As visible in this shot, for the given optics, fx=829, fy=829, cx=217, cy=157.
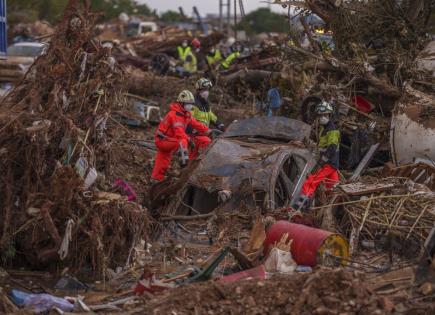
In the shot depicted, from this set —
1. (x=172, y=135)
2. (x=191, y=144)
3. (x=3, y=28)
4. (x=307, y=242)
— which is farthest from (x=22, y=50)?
(x=307, y=242)

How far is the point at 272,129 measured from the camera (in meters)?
10.5

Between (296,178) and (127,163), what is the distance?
4.02 meters

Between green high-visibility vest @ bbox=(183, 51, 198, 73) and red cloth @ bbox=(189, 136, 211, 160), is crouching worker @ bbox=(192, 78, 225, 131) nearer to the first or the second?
red cloth @ bbox=(189, 136, 211, 160)

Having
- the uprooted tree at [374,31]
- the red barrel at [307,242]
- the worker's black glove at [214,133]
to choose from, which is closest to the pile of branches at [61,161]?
the red barrel at [307,242]

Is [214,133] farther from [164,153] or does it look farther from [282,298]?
[282,298]

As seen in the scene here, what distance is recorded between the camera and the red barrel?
24.8ft

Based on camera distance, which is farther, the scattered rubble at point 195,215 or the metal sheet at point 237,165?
the metal sheet at point 237,165

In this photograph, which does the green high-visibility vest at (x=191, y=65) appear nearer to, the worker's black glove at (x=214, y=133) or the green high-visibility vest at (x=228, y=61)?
the green high-visibility vest at (x=228, y=61)

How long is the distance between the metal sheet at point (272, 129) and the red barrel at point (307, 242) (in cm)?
252

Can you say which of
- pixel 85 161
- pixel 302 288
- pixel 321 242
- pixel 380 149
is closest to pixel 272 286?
pixel 302 288

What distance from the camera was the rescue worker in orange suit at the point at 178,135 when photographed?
36.4 feet

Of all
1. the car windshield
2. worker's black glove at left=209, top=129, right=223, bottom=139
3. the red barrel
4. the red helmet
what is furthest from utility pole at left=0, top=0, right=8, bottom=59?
the car windshield

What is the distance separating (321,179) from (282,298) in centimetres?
420

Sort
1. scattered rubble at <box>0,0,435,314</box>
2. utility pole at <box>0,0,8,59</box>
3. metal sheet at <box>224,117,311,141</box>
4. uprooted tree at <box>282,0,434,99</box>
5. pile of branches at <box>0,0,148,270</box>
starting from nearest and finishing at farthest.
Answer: scattered rubble at <box>0,0,435,314</box>
pile of branches at <box>0,0,148,270</box>
metal sheet at <box>224,117,311,141</box>
uprooted tree at <box>282,0,434,99</box>
utility pole at <box>0,0,8,59</box>
